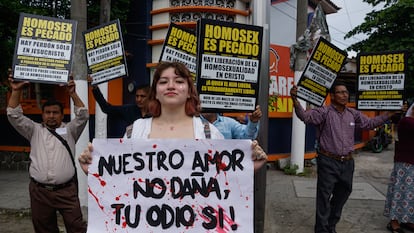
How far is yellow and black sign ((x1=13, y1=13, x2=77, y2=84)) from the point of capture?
140 inches

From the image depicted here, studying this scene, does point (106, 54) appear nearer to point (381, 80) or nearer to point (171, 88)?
point (171, 88)

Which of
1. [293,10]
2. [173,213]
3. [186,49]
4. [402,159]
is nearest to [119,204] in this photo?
[173,213]

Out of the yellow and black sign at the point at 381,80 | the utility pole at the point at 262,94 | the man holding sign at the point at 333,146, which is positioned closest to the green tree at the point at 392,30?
the yellow and black sign at the point at 381,80

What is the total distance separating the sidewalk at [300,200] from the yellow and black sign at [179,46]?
2566 mm

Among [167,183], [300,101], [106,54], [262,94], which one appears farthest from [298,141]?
[167,183]

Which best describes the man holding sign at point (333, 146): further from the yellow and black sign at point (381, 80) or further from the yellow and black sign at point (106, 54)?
the yellow and black sign at point (106, 54)

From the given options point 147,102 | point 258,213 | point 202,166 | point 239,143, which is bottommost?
point 258,213

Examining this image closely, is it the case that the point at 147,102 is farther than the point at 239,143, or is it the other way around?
the point at 147,102

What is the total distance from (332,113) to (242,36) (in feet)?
5.98

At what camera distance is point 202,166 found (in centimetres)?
221

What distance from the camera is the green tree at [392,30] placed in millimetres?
9070

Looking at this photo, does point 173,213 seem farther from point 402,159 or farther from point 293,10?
point 293,10

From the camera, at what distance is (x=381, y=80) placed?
14.5 ft

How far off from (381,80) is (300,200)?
2897 mm
